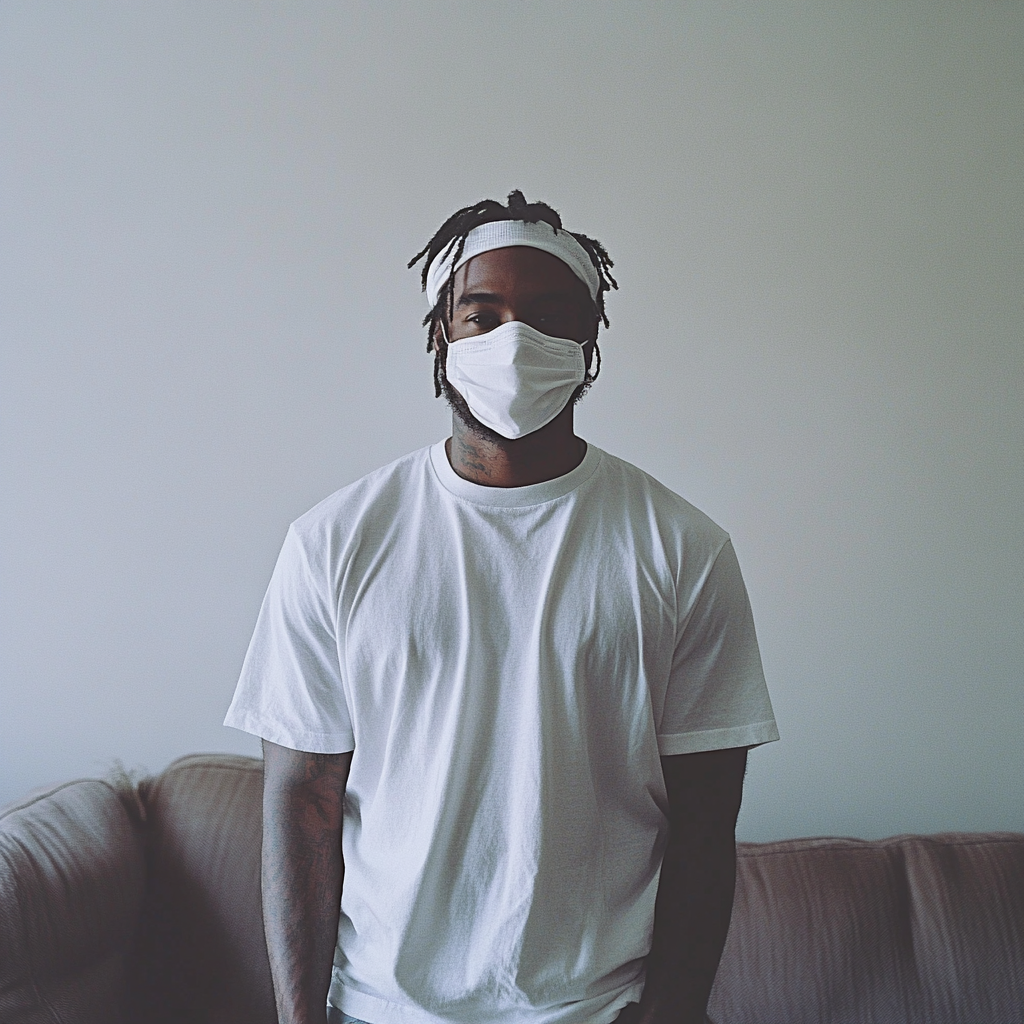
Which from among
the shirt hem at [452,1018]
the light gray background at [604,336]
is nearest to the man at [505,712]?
the shirt hem at [452,1018]

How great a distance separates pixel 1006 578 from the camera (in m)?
1.85

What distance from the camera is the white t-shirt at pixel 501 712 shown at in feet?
3.37

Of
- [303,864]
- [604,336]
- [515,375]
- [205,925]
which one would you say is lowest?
[205,925]

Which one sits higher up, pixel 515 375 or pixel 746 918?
pixel 515 375

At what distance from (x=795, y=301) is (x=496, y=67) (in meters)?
0.78

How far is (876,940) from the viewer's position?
1.59 meters

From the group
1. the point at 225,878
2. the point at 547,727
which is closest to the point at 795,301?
the point at 547,727

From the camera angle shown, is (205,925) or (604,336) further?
(604,336)

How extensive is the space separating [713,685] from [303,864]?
21.1 inches

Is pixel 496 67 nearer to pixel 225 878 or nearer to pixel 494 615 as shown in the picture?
pixel 494 615

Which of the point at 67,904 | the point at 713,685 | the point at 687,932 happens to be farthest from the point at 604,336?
the point at 67,904

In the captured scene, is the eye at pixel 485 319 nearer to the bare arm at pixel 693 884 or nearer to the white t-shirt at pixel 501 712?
the white t-shirt at pixel 501 712

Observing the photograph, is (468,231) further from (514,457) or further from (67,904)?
(67,904)

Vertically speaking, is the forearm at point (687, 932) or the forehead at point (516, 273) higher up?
the forehead at point (516, 273)
